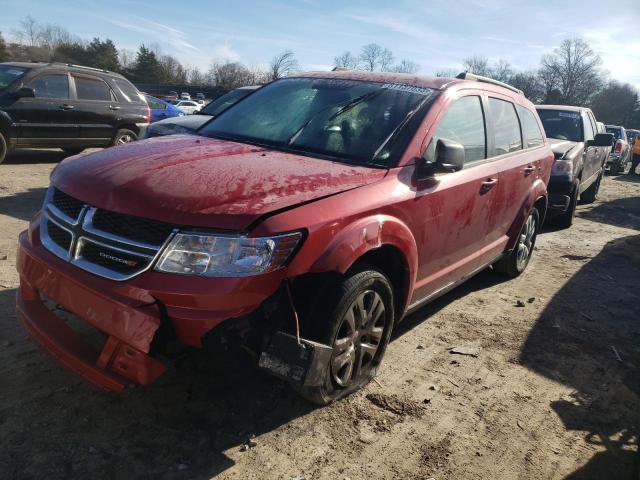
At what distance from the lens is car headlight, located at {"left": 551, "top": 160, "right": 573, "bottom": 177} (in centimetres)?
775

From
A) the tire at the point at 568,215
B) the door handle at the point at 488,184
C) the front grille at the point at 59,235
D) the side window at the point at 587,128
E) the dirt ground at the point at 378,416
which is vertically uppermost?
the side window at the point at 587,128

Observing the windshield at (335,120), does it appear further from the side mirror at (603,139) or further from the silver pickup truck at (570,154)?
the side mirror at (603,139)

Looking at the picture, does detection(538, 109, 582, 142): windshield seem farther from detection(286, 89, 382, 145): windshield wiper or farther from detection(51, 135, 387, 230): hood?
detection(51, 135, 387, 230): hood

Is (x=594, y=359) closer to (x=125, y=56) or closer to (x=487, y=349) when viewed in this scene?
(x=487, y=349)

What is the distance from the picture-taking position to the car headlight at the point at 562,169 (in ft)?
25.4

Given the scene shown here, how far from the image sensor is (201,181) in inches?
96.5

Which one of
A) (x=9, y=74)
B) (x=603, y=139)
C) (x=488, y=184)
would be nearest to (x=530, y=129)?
(x=488, y=184)

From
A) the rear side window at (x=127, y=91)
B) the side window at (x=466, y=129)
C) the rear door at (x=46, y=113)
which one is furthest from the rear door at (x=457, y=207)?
the rear side window at (x=127, y=91)

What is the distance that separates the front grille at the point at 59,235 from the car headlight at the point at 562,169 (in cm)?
713

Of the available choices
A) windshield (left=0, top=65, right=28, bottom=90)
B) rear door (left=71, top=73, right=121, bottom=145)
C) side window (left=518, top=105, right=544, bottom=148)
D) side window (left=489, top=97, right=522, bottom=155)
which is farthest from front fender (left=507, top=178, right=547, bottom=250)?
windshield (left=0, top=65, right=28, bottom=90)

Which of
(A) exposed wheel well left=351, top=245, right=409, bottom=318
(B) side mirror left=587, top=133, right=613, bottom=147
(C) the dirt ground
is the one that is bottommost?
(C) the dirt ground

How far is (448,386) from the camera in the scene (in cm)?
330

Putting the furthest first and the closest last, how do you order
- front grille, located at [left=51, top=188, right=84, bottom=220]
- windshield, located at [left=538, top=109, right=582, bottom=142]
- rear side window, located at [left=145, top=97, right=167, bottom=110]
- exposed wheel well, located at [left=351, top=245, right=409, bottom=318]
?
rear side window, located at [left=145, top=97, right=167, bottom=110]
windshield, located at [left=538, top=109, right=582, bottom=142]
exposed wheel well, located at [left=351, top=245, right=409, bottom=318]
front grille, located at [left=51, top=188, right=84, bottom=220]

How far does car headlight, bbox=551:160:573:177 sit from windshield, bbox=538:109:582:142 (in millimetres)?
1466
